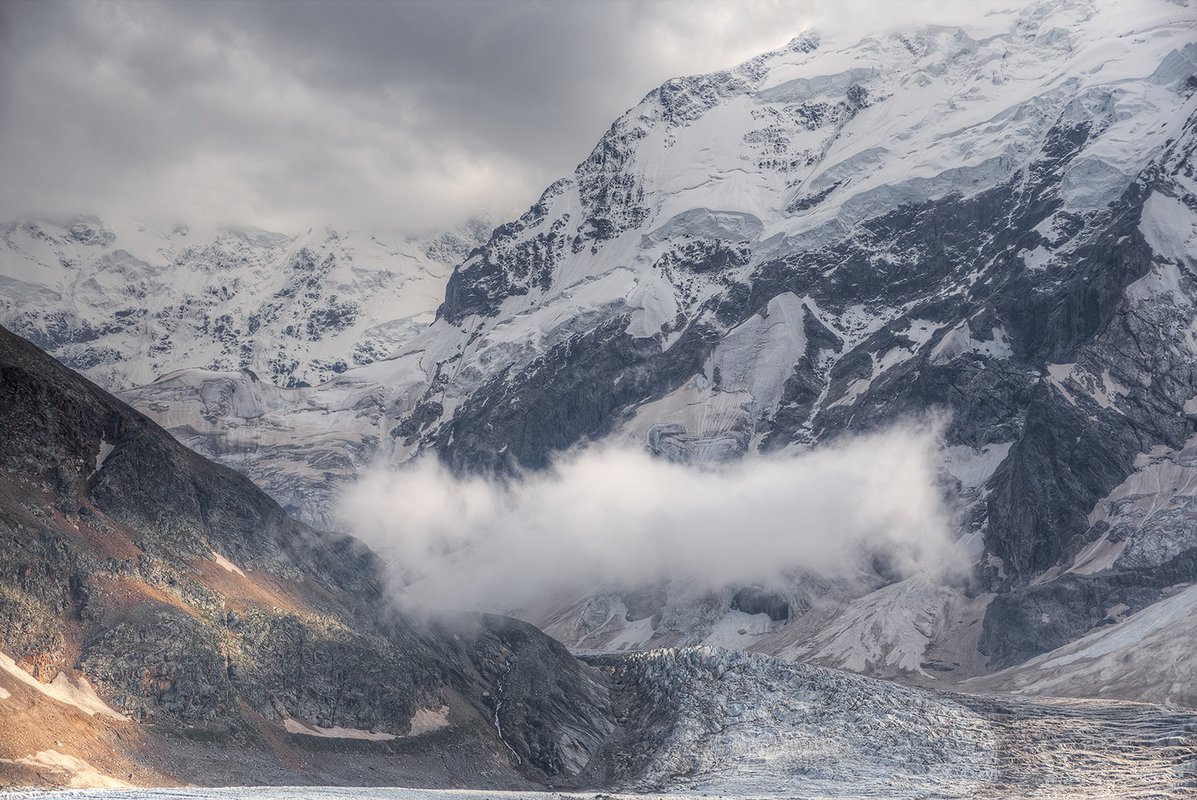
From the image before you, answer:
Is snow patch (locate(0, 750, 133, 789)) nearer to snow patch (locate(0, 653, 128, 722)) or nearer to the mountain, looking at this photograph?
the mountain

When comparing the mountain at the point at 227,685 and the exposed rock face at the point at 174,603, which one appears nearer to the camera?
the mountain at the point at 227,685

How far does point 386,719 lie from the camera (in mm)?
179875

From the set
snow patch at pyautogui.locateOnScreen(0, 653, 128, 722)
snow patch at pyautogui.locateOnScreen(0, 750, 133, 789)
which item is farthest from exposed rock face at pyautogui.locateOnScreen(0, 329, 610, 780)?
snow patch at pyautogui.locateOnScreen(0, 750, 133, 789)

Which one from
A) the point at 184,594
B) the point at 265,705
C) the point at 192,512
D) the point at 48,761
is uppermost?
the point at 192,512

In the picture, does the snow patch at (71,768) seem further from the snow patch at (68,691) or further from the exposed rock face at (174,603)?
the snow patch at (68,691)

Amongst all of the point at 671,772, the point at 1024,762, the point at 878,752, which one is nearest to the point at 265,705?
the point at 671,772

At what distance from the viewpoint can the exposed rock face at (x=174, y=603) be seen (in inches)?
5866

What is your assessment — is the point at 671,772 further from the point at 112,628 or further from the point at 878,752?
the point at 112,628

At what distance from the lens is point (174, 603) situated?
162m

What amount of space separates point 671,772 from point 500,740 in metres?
23.2

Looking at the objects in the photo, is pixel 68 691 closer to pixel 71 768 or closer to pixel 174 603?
A: pixel 71 768

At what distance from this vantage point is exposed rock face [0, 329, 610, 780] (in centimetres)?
14900

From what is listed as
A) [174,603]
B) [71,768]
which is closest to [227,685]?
[174,603]

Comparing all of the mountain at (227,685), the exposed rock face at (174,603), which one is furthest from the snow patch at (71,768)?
the exposed rock face at (174,603)
